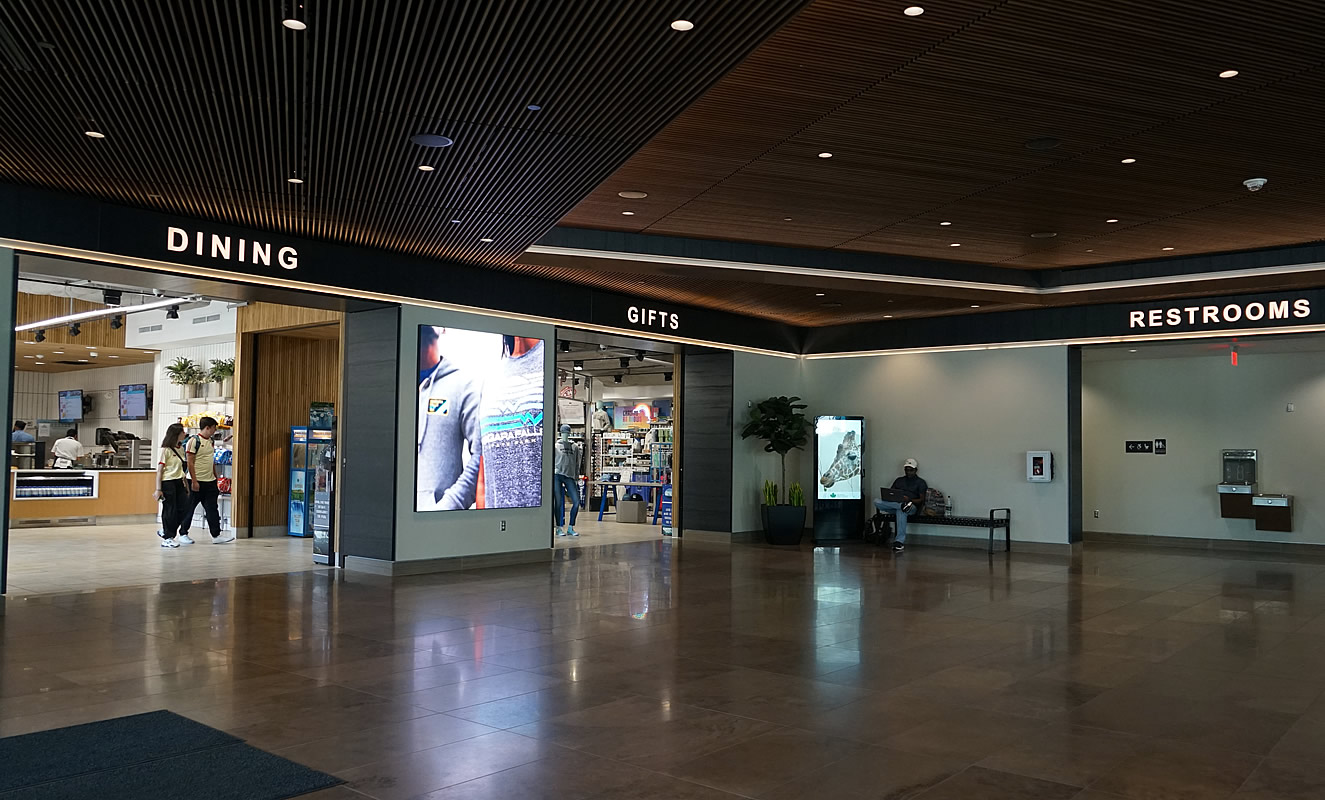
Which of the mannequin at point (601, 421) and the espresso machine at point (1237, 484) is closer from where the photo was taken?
the espresso machine at point (1237, 484)

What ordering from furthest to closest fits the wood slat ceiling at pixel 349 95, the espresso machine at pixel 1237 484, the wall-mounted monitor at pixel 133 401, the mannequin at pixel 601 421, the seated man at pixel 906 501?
the mannequin at pixel 601 421, the wall-mounted monitor at pixel 133 401, the espresso machine at pixel 1237 484, the seated man at pixel 906 501, the wood slat ceiling at pixel 349 95

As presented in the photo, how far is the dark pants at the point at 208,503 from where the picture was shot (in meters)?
12.3

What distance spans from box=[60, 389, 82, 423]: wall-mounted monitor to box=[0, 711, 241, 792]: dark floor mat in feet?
67.5

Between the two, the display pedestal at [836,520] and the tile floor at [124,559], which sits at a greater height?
the display pedestal at [836,520]

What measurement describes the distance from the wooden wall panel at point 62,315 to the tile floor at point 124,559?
491cm

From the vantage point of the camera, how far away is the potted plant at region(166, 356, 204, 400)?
1722 cm

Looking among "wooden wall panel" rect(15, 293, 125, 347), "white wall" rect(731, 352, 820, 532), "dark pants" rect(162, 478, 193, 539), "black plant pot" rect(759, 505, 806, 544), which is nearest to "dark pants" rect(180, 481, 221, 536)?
"dark pants" rect(162, 478, 193, 539)

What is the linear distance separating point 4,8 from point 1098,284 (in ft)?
35.8

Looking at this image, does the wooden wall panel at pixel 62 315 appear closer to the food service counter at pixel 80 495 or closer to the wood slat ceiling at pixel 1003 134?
the food service counter at pixel 80 495

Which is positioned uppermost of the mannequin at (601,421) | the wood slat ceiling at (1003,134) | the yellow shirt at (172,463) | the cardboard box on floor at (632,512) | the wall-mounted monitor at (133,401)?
the wood slat ceiling at (1003,134)

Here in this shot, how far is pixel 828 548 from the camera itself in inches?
527

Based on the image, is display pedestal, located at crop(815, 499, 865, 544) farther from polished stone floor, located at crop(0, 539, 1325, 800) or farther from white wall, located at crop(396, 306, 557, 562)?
polished stone floor, located at crop(0, 539, 1325, 800)

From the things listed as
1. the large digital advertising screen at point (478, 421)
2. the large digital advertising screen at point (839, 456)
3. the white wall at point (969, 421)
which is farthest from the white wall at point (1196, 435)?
the large digital advertising screen at point (478, 421)

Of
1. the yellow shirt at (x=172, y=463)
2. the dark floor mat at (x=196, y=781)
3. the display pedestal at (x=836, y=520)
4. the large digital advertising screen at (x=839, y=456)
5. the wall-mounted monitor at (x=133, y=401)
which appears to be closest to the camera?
the dark floor mat at (x=196, y=781)
